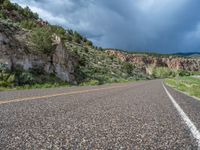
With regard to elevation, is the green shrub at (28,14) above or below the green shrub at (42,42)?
above

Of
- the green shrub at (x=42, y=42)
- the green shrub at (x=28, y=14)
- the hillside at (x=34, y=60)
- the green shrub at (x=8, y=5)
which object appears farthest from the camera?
the green shrub at (x=28, y=14)

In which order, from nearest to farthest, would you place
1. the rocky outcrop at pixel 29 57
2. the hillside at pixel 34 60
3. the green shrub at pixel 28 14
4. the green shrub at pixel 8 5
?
the hillside at pixel 34 60
the rocky outcrop at pixel 29 57
the green shrub at pixel 8 5
the green shrub at pixel 28 14

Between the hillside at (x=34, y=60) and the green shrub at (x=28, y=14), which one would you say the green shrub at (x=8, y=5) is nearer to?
the green shrub at (x=28, y=14)

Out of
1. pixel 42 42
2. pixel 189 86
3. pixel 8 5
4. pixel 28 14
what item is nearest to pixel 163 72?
pixel 28 14

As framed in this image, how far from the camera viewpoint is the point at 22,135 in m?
4.17

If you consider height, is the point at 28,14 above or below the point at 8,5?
below

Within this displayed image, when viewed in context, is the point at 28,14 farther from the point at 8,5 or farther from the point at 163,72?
the point at 163,72

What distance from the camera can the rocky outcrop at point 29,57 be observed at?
90.8ft

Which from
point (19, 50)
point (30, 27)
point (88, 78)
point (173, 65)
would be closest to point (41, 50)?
point (19, 50)

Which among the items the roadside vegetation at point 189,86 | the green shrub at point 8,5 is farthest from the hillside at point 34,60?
the green shrub at point 8,5

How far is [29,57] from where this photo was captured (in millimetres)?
31109

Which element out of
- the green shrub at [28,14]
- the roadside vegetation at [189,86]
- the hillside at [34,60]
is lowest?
the roadside vegetation at [189,86]

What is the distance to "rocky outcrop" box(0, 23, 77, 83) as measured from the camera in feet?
90.8

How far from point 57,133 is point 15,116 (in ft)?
5.26
